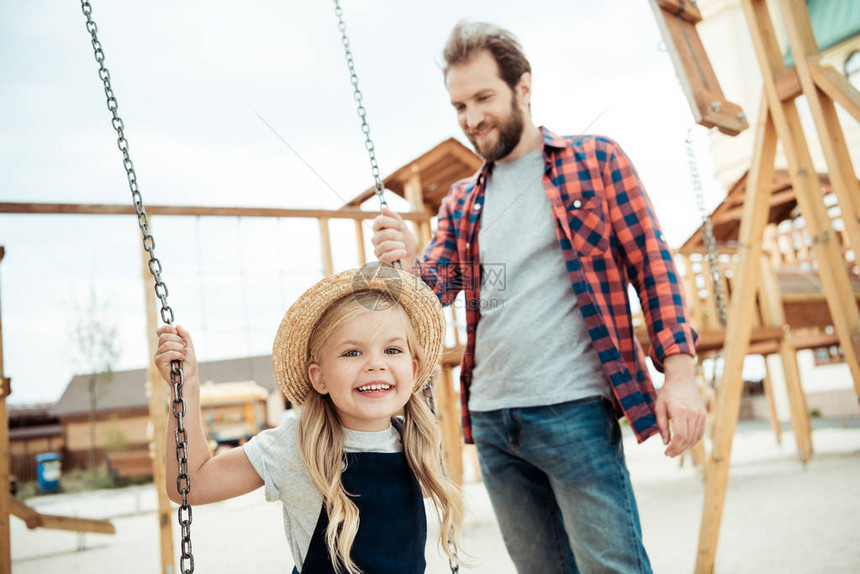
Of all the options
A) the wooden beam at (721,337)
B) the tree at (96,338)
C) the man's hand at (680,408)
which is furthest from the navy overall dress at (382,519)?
the tree at (96,338)

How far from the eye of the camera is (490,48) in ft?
5.22

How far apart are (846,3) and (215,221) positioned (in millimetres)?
6568

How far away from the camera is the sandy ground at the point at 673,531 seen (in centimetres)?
319

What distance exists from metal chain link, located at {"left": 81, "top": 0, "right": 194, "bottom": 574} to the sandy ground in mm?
1645

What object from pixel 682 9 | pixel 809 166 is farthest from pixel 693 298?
pixel 682 9

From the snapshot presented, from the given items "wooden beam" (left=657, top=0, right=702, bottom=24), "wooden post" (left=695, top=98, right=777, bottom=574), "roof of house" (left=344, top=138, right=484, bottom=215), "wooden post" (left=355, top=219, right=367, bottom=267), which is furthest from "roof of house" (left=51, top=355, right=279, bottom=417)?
"wooden beam" (left=657, top=0, right=702, bottom=24)

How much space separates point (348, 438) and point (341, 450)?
2.1 inches

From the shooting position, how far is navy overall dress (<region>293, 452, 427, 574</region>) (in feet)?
3.97

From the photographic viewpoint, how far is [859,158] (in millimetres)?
9508

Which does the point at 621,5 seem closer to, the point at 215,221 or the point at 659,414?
the point at 659,414

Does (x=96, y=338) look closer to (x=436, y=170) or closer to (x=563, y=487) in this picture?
(x=436, y=170)

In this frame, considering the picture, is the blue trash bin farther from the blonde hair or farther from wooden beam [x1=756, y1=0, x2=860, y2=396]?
wooden beam [x1=756, y1=0, x2=860, y2=396]

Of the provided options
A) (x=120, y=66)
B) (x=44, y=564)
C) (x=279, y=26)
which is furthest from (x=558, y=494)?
(x=44, y=564)

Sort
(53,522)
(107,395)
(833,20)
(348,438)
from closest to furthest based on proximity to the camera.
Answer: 1. (348,438)
2. (53,522)
3. (833,20)
4. (107,395)
